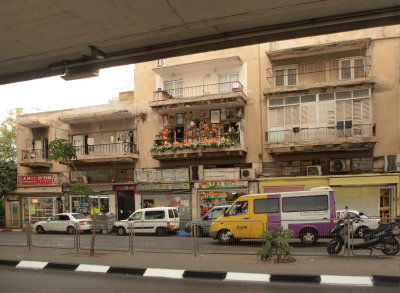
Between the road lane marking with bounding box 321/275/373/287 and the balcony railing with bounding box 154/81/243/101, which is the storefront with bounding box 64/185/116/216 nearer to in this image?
the balcony railing with bounding box 154/81/243/101

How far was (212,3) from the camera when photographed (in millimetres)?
6004

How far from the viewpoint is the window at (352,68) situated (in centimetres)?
2239

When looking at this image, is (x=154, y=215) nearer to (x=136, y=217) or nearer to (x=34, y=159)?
(x=136, y=217)

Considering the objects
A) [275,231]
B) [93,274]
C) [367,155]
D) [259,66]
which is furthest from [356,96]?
[93,274]

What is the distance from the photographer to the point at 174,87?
89.1ft

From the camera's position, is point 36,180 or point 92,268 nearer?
point 92,268

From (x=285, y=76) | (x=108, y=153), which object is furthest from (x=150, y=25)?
(x=108, y=153)

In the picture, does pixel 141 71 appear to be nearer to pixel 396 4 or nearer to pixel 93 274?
pixel 93 274

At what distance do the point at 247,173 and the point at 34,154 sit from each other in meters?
18.4

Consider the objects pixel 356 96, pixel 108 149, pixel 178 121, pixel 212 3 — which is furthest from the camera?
pixel 108 149

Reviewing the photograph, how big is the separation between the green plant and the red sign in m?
23.5

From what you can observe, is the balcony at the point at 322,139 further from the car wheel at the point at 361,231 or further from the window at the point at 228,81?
the car wheel at the point at 361,231

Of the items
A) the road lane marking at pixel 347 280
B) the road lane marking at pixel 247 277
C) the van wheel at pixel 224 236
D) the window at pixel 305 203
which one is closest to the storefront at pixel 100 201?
the van wheel at pixel 224 236

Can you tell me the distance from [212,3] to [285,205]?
11008 millimetres
